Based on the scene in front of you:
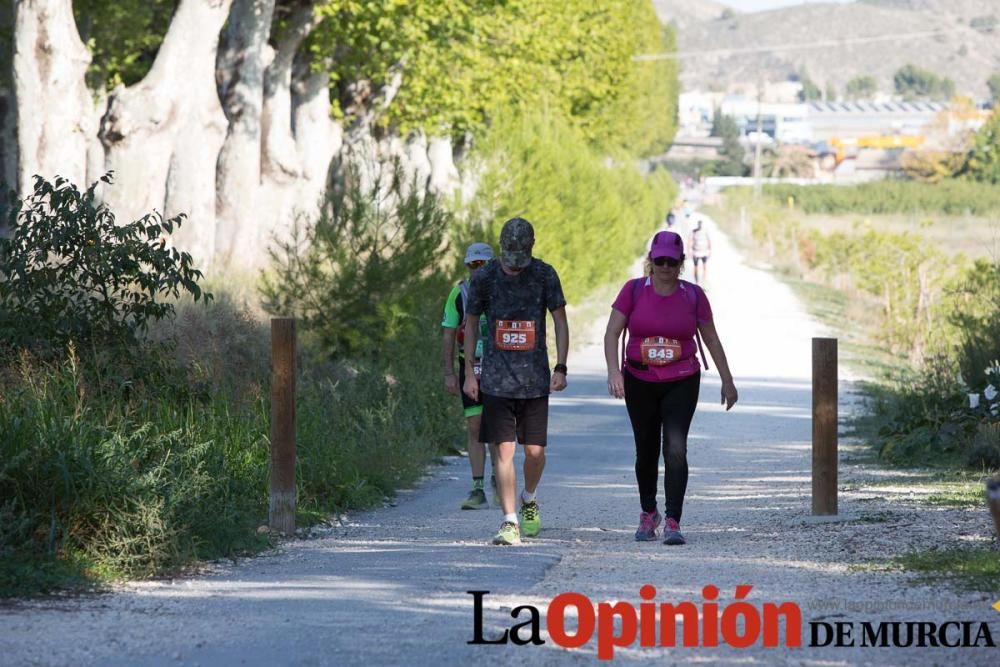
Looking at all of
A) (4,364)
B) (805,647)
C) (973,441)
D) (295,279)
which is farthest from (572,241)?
(805,647)

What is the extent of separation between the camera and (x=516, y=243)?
1034 centimetres

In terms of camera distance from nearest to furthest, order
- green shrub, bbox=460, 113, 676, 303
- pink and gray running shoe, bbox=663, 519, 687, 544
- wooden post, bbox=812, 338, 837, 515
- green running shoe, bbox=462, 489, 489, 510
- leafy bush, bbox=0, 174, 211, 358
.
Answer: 1. pink and gray running shoe, bbox=663, 519, 687, 544
2. wooden post, bbox=812, 338, 837, 515
3. leafy bush, bbox=0, 174, 211, 358
4. green running shoe, bbox=462, 489, 489, 510
5. green shrub, bbox=460, 113, 676, 303

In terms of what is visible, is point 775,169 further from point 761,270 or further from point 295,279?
point 295,279

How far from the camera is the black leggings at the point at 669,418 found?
1051 centimetres

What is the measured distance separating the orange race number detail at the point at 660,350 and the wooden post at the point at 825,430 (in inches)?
56.4

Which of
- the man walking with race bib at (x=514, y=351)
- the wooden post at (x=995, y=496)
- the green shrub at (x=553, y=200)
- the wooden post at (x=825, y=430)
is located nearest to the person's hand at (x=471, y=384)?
the man walking with race bib at (x=514, y=351)

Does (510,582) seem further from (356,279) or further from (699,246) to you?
(699,246)

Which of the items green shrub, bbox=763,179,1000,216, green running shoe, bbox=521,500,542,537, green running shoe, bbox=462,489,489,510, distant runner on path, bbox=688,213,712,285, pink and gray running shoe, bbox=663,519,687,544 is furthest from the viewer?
green shrub, bbox=763,179,1000,216

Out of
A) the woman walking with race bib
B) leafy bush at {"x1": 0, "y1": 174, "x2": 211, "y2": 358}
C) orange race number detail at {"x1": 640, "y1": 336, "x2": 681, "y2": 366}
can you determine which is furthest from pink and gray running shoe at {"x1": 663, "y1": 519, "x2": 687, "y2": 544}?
leafy bush at {"x1": 0, "y1": 174, "x2": 211, "y2": 358}

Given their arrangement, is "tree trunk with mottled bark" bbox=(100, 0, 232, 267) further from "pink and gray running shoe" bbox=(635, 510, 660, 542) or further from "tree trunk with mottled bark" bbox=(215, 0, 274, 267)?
"pink and gray running shoe" bbox=(635, 510, 660, 542)

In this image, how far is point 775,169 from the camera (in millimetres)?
174250

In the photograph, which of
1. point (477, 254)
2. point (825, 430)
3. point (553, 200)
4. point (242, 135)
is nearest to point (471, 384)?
point (477, 254)

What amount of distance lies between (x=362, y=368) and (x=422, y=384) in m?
0.69

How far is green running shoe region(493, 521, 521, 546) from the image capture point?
10.3 m
